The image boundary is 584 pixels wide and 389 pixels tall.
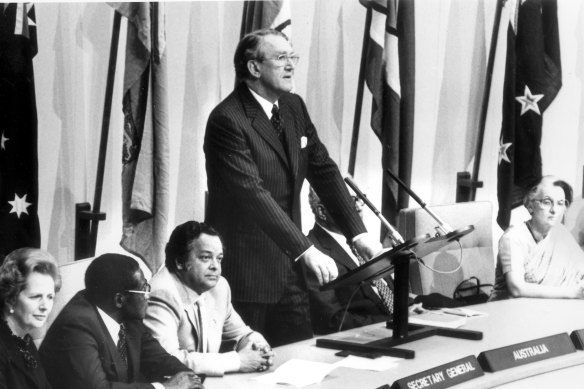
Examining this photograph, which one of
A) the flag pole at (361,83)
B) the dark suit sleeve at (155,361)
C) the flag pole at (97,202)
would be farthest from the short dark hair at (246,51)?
the dark suit sleeve at (155,361)

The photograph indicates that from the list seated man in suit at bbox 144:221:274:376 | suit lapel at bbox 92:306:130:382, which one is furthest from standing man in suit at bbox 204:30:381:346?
suit lapel at bbox 92:306:130:382

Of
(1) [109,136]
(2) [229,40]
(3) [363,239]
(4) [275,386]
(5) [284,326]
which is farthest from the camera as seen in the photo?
(3) [363,239]

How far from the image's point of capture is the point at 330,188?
11.8ft

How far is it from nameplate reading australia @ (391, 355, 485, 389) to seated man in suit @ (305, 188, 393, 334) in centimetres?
79

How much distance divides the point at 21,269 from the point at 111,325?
0.31 meters

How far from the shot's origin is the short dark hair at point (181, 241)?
2957 millimetres

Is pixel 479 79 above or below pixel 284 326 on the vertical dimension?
above

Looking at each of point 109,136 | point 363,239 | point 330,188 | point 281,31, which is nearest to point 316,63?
point 281,31

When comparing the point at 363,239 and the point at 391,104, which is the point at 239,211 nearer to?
the point at 363,239

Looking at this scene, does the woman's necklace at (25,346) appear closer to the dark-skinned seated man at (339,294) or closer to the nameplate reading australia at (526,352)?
the dark-skinned seated man at (339,294)

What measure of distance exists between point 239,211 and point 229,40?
64 centimetres

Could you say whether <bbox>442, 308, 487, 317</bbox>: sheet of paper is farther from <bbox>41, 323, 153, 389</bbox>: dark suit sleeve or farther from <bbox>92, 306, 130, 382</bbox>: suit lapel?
<bbox>41, 323, 153, 389</bbox>: dark suit sleeve

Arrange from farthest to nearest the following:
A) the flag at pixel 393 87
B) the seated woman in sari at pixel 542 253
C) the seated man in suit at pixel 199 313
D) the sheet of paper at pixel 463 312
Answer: the seated woman in sari at pixel 542 253 < the flag at pixel 393 87 < the sheet of paper at pixel 463 312 < the seated man in suit at pixel 199 313

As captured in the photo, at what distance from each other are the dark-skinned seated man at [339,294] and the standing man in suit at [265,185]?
8 cm
